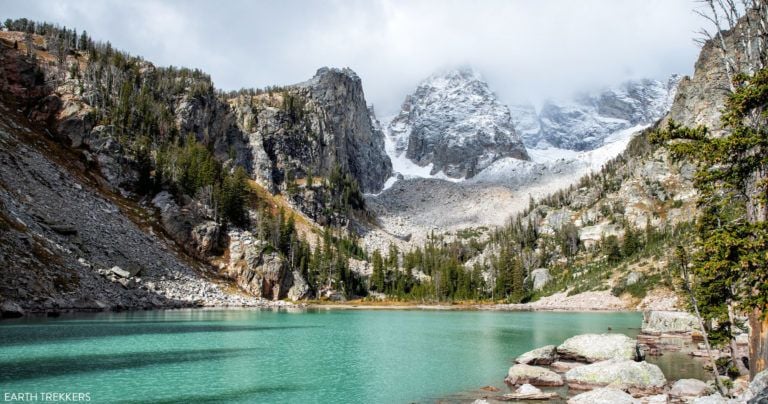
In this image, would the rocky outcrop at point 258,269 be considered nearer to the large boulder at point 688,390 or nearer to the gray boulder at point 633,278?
the gray boulder at point 633,278

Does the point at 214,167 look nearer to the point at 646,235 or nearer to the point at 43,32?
the point at 43,32

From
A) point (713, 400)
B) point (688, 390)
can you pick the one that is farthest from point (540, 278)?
point (713, 400)

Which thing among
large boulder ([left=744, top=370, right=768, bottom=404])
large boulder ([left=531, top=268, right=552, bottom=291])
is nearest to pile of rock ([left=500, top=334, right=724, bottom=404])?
large boulder ([left=744, top=370, right=768, bottom=404])

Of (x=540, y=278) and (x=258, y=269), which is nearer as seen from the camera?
(x=258, y=269)

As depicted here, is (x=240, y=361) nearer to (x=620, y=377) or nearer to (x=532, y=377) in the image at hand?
(x=532, y=377)

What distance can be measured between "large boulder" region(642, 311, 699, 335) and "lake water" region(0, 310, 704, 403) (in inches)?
122

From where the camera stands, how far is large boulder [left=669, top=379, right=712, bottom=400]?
1054 inches

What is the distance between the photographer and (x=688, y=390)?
1075 inches

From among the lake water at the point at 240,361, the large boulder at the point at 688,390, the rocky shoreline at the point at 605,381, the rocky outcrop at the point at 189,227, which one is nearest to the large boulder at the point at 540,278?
the rocky outcrop at the point at 189,227

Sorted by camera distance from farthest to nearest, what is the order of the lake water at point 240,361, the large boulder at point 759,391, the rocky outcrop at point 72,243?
the rocky outcrop at point 72,243
the lake water at point 240,361
the large boulder at point 759,391

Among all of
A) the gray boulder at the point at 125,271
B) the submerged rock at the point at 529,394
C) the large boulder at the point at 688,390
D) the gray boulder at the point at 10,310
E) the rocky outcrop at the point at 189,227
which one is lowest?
the submerged rock at the point at 529,394

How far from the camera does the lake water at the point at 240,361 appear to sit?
27375 mm

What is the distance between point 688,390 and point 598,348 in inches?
435

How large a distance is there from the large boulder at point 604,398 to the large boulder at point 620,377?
4.42 meters
